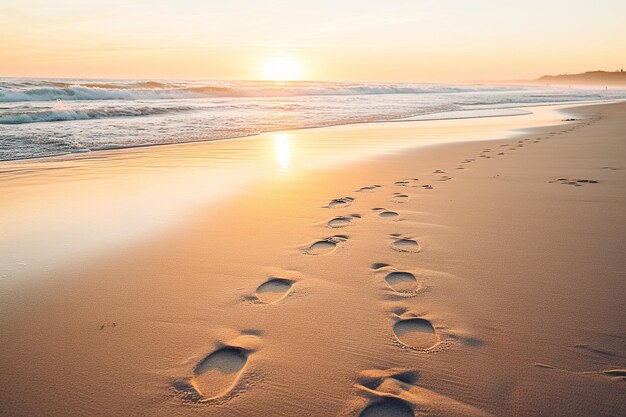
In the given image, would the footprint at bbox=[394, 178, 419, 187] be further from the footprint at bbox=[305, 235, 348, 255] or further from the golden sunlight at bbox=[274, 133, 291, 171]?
the footprint at bbox=[305, 235, 348, 255]

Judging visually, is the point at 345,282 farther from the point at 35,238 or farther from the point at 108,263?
the point at 35,238

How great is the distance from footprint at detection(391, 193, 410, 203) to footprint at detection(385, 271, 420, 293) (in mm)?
1599

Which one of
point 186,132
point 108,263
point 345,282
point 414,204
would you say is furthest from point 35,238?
point 186,132

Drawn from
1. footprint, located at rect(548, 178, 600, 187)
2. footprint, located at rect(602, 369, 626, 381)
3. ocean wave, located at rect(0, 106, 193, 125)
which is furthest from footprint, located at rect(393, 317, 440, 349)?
ocean wave, located at rect(0, 106, 193, 125)

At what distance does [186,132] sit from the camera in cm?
1020

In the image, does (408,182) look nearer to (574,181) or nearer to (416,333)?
(574,181)

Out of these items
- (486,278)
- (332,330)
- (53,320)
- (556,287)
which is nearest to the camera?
(332,330)

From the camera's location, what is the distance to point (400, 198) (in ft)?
12.9

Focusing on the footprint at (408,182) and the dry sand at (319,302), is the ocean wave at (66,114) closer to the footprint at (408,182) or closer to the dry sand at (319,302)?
the dry sand at (319,302)

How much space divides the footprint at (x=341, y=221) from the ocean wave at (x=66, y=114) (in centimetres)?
1228

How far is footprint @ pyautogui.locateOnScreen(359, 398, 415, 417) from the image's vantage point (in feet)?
4.31

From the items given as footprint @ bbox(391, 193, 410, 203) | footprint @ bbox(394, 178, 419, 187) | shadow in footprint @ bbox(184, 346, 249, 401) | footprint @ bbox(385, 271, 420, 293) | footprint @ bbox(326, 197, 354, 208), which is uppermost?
footprint @ bbox(394, 178, 419, 187)

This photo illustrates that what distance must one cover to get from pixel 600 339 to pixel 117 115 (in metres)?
15.4

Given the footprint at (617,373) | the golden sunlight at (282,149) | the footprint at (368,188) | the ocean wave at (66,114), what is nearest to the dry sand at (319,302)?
the footprint at (617,373)
